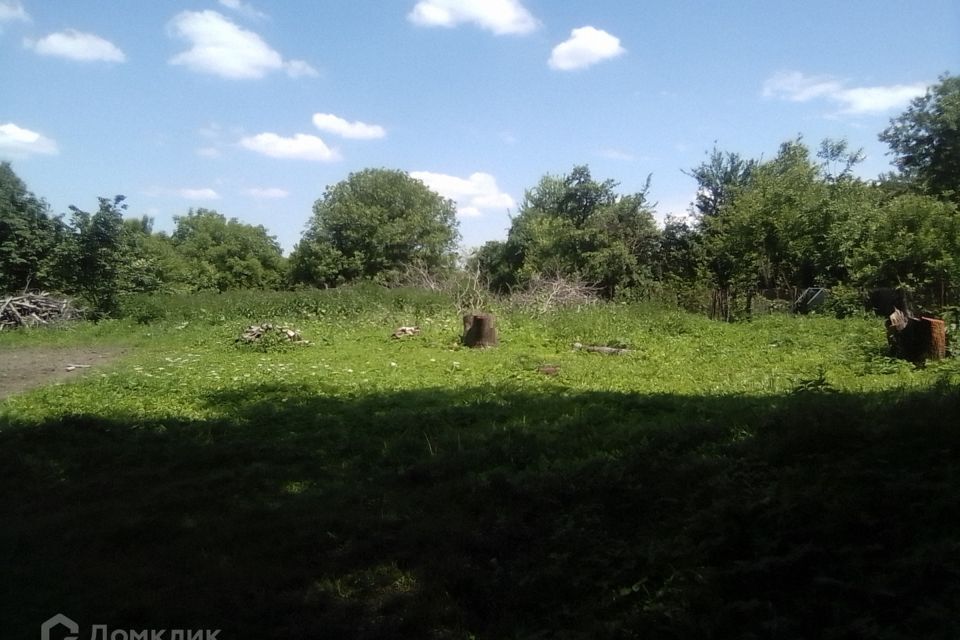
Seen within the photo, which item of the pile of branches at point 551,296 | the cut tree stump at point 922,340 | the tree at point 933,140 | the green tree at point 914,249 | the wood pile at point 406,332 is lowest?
the wood pile at point 406,332

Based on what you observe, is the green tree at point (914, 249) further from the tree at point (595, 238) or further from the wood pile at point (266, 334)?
the wood pile at point (266, 334)

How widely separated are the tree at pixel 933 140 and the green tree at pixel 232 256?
4541 centimetres

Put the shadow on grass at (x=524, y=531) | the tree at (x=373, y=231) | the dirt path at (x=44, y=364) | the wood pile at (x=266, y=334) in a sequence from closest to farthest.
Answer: the shadow on grass at (x=524, y=531), the dirt path at (x=44, y=364), the wood pile at (x=266, y=334), the tree at (x=373, y=231)

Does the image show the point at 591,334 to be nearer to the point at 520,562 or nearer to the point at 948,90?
the point at 520,562

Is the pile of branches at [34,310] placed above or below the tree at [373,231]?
below

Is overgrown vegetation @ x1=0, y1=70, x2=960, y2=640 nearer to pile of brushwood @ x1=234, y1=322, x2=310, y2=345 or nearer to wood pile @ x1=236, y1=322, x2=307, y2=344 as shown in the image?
pile of brushwood @ x1=234, y1=322, x2=310, y2=345

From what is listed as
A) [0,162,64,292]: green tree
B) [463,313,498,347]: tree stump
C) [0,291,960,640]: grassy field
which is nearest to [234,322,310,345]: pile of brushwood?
[463,313,498,347]: tree stump

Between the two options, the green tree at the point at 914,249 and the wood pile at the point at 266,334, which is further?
the green tree at the point at 914,249

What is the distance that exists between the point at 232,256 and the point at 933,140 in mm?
52036

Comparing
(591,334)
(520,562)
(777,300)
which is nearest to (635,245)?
(777,300)

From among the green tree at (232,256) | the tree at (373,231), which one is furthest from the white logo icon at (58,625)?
the green tree at (232,256)

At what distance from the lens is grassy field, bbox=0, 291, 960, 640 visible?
2.84m

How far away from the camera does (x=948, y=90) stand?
27.4 metres

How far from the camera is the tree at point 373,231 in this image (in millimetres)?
46094
